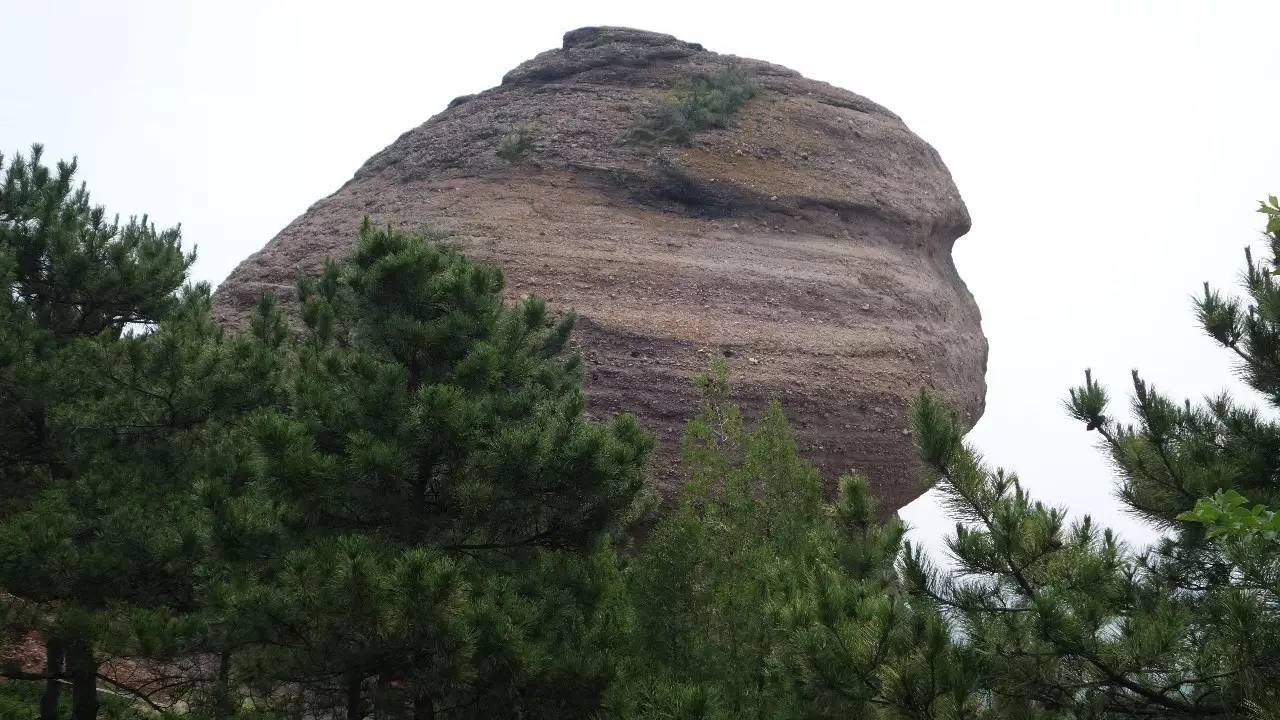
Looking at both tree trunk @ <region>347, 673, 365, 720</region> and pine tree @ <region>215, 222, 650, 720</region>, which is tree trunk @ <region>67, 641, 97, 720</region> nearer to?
pine tree @ <region>215, 222, 650, 720</region>

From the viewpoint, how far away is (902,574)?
228 inches

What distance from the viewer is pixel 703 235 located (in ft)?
65.7

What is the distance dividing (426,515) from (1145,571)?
200 inches

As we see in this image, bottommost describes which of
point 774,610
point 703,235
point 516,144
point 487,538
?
point 487,538

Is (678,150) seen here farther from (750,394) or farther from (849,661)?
(849,661)

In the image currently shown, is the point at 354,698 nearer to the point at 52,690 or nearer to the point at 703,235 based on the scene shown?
the point at 52,690

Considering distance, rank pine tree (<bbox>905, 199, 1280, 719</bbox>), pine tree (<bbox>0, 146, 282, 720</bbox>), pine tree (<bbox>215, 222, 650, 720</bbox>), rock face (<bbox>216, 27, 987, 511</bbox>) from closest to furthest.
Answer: pine tree (<bbox>905, 199, 1280, 719</bbox>) < pine tree (<bbox>215, 222, 650, 720</bbox>) < pine tree (<bbox>0, 146, 282, 720</bbox>) < rock face (<bbox>216, 27, 987, 511</bbox>)

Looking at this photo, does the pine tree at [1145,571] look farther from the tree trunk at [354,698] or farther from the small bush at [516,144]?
the small bush at [516,144]

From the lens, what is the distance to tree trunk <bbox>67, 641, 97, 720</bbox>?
9586 mm

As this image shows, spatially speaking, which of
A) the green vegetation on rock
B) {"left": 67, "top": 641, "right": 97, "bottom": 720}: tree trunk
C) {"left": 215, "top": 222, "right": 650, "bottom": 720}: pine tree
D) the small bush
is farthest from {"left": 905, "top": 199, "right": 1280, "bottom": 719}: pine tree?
the small bush

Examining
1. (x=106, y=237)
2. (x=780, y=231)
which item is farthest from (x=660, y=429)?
(x=106, y=237)

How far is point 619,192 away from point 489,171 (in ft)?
8.77

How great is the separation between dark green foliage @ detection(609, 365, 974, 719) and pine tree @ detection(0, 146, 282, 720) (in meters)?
4.12

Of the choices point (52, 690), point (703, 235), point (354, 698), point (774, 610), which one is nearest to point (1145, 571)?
point (774, 610)
